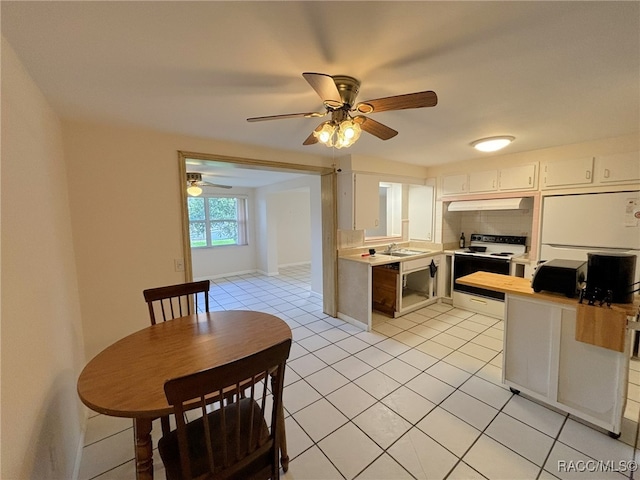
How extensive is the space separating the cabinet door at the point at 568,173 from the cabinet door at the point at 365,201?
1979mm

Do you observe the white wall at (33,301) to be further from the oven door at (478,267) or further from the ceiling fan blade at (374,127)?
the oven door at (478,267)

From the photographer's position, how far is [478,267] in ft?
12.1

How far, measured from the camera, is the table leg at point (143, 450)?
3.66 feet

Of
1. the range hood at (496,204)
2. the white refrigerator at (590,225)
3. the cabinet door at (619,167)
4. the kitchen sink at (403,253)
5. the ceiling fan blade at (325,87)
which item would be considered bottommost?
the kitchen sink at (403,253)

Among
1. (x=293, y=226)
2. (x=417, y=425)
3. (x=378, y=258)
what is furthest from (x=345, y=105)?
(x=293, y=226)

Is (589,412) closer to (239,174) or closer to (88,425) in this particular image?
(88,425)

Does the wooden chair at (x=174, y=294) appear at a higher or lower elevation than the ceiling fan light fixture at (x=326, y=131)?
lower

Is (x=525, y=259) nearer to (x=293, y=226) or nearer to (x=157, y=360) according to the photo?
(x=157, y=360)

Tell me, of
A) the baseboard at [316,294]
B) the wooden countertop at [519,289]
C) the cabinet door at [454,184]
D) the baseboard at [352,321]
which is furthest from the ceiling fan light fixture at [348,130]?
the baseboard at [316,294]

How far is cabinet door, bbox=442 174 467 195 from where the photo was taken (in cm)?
387

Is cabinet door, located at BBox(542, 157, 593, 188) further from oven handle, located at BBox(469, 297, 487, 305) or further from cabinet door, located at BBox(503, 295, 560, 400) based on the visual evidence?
cabinet door, located at BBox(503, 295, 560, 400)

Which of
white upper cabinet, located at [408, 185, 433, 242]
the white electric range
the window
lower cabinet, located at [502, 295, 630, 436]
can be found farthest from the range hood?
A: the window

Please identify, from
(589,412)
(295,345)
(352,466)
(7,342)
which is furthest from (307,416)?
(589,412)

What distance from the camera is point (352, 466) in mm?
1537
